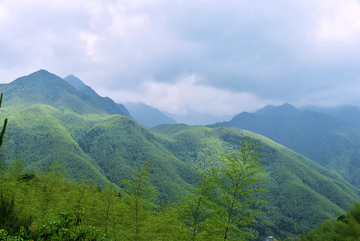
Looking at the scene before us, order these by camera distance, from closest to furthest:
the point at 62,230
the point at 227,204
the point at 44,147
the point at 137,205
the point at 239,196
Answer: the point at 62,230
the point at 227,204
the point at 239,196
the point at 137,205
the point at 44,147

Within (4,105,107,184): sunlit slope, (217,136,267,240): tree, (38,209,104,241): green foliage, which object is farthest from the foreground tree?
(4,105,107,184): sunlit slope

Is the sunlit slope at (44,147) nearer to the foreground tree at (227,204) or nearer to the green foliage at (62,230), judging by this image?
the foreground tree at (227,204)

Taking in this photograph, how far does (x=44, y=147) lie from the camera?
164750mm

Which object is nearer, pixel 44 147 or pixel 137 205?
pixel 137 205

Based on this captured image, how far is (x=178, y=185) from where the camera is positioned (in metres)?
165

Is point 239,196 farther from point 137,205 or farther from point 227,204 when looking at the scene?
point 137,205

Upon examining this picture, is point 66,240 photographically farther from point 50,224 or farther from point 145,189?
point 145,189

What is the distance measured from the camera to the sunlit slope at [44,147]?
138375mm

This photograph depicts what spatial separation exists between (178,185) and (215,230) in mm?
162136

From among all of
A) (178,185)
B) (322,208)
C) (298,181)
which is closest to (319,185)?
(298,181)

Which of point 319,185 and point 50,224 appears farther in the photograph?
point 319,185

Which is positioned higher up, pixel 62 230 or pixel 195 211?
pixel 62 230

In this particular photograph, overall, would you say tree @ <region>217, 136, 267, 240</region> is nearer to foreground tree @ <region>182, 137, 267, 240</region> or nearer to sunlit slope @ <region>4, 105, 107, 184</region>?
foreground tree @ <region>182, 137, 267, 240</region>

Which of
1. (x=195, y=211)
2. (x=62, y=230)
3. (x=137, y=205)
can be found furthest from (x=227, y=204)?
(x=62, y=230)
